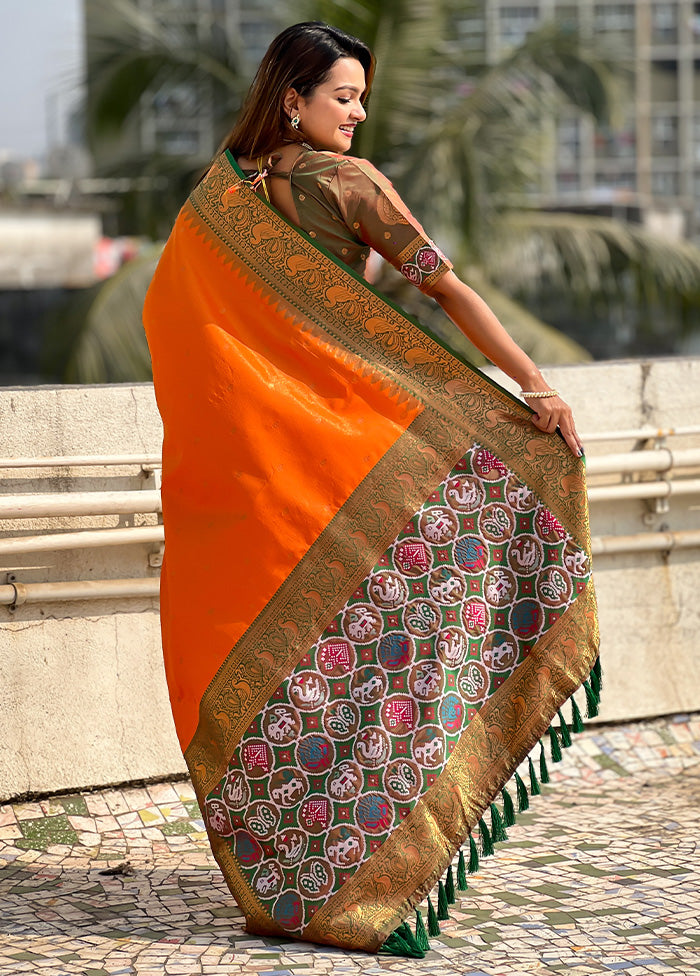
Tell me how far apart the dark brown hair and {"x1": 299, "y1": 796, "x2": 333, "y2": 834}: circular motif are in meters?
1.37

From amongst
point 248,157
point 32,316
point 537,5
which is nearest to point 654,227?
point 32,316

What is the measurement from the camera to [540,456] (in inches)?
119

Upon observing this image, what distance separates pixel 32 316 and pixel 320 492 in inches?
590

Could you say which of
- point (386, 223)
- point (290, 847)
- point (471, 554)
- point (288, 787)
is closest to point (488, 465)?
point (471, 554)

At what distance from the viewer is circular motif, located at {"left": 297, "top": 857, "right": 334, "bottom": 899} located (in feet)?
9.60

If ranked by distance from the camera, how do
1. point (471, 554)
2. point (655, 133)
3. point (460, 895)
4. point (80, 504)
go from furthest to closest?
point (655, 133) → point (80, 504) → point (460, 895) → point (471, 554)

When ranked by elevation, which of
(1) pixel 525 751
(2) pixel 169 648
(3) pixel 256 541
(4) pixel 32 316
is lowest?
(1) pixel 525 751

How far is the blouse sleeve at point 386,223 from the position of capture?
2938 millimetres

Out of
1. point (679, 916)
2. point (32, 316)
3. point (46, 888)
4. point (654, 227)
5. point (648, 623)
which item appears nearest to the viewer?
point (679, 916)

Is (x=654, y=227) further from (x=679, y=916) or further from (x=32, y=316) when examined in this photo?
(x=679, y=916)

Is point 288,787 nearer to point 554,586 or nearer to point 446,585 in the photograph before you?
point 446,585

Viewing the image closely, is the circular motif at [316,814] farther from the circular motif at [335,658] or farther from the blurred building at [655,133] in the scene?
the blurred building at [655,133]

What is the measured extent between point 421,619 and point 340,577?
0.62 feet

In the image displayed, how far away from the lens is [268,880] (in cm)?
297
